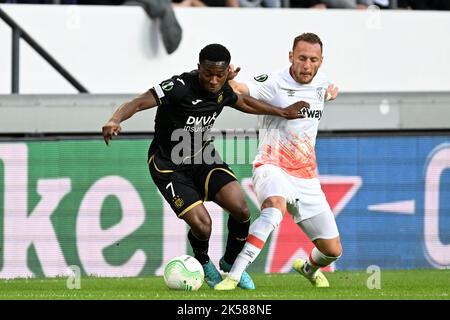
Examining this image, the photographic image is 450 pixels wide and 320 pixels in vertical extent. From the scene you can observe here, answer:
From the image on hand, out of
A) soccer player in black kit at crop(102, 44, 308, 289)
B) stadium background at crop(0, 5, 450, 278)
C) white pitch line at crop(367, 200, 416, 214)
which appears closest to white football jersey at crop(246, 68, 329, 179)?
soccer player in black kit at crop(102, 44, 308, 289)

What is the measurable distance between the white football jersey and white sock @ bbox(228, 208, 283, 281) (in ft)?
2.49

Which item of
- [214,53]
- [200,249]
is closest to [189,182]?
[200,249]

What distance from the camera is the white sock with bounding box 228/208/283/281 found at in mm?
12453

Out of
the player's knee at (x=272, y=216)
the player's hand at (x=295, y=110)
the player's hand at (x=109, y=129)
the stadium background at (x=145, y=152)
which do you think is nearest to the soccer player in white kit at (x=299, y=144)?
the player's hand at (x=295, y=110)

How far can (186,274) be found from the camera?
41.1ft

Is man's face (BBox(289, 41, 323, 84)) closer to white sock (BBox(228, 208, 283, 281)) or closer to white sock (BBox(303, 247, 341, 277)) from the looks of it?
white sock (BBox(228, 208, 283, 281))

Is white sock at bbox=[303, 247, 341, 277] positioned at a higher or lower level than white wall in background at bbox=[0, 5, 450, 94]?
lower

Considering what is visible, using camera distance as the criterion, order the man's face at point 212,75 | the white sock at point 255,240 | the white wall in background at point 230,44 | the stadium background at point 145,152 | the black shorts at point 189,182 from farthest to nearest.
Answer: the white wall in background at point 230,44, the stadium background at point 145,152, the black shorts at point 189,182, the white sock at point 255,240, the man's face at point 212,75

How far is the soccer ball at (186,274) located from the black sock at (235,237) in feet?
1.97

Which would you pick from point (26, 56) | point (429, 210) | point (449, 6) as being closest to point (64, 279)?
point (26, 56)

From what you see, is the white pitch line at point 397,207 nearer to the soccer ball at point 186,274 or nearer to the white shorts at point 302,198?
the white shorts at point 302,198

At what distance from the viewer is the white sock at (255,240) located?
12453mm

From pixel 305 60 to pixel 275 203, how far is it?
4.85 ft

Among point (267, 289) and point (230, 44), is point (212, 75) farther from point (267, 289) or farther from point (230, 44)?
point (230, 44)
